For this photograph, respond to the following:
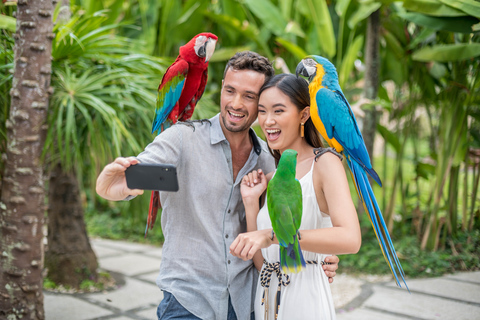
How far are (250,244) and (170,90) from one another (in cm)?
97

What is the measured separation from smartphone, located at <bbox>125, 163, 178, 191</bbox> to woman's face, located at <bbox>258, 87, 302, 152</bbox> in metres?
0.41

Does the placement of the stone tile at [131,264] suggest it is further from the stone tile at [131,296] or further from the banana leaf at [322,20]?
the banana leaf at [322,20]

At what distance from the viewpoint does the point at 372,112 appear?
4133 millimetres

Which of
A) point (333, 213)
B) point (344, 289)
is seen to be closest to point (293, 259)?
point (333, 213)

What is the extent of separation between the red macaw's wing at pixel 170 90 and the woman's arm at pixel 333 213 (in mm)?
793

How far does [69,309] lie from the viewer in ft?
9.45

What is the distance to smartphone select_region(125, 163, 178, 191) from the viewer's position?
3.00 ft

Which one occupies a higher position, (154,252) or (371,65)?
(371,65)

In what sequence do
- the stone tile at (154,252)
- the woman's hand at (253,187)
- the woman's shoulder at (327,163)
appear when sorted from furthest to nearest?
the stone tile at (154,252)
the woman's hand at (253,187)
the woman's shoulder at (327,163)

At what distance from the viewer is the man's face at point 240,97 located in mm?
1392

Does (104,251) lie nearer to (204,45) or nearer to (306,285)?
(204,45)

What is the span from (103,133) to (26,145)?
1.36 feet

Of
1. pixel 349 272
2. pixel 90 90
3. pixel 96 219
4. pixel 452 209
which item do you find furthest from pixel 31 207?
pixel 96 219

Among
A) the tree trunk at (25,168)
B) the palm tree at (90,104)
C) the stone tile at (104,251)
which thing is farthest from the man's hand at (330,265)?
the stone tile at (104,251)
